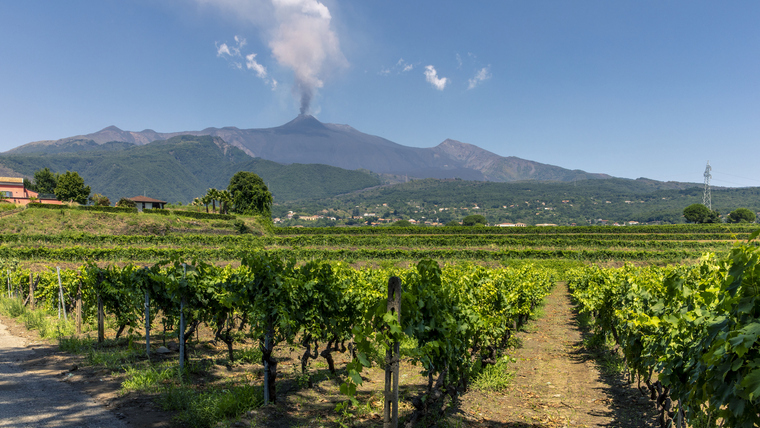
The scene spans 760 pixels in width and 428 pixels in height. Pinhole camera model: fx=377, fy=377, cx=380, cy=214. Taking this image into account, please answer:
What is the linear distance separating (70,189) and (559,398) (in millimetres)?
78639

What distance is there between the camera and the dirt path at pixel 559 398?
6.43m

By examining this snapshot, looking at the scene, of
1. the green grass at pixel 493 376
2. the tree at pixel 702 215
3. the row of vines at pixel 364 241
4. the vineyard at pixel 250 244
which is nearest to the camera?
the green grass at pixel 493 376

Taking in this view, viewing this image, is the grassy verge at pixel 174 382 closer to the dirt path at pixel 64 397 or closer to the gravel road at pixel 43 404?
the dirt path at pixel 64 397

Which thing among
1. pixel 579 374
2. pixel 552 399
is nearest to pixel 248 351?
pixel 552 399

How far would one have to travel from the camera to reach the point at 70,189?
62969 mm

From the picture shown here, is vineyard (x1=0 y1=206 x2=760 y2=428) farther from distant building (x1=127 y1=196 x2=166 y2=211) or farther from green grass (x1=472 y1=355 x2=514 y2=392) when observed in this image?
distant building (x1=127 y1=196 x2=166 y2=211)

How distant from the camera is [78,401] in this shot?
6.32 metres

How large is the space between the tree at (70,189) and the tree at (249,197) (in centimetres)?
2533

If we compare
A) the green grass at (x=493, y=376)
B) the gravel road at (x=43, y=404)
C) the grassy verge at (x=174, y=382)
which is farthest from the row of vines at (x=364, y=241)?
the green grass at (x=493, y=376)

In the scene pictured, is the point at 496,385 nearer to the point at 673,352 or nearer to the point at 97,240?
the point at 673,352

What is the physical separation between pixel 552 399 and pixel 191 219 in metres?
60.1

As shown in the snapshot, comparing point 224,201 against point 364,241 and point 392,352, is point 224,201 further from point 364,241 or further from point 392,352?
point 392,352

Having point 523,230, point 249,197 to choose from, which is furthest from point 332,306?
point 249,197

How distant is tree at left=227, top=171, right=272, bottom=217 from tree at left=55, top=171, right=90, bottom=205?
83.1 ft
